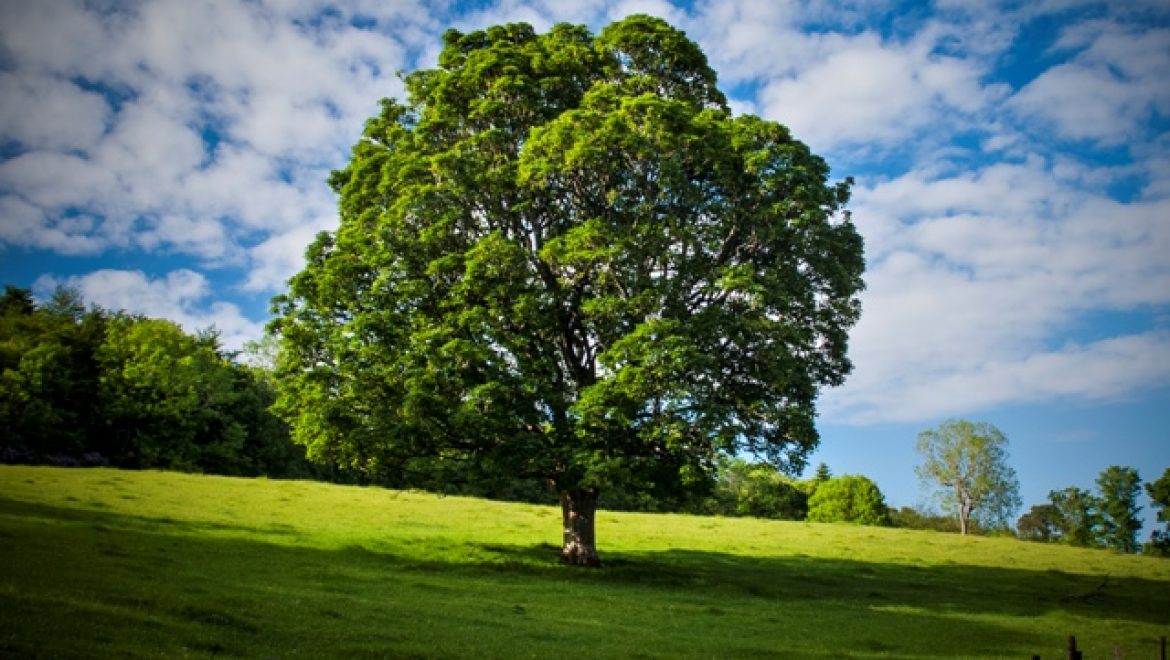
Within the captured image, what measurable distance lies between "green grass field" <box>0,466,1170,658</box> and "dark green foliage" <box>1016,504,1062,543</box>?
96.0m

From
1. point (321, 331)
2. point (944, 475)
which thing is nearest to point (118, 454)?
point (321, 331)

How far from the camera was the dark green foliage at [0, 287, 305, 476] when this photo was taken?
6662 cm

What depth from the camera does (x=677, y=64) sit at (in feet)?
105

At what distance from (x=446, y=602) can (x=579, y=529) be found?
10.8 meters

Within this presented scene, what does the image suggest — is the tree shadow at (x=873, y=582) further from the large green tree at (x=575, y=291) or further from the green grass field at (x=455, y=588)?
the large green tree at (x=575, y=291)

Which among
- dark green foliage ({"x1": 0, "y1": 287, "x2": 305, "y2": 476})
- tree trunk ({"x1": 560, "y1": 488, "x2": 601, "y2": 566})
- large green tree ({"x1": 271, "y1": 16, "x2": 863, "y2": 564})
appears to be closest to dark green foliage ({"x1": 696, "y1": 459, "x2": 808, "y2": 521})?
dark green foliage ({"x1": 0, "y1": 287, "x2": 305, "y2": 476})

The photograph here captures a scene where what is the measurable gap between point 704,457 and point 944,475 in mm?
67577

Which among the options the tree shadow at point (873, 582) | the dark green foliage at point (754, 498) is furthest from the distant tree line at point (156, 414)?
the tree shadow at point (873, 582)

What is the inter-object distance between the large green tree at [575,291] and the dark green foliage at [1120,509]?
110055 mm

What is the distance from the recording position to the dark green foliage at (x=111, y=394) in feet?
219

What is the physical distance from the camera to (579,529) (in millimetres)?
31172

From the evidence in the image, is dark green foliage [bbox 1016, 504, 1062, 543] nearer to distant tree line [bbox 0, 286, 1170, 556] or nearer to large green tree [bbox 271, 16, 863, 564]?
distant tree line [bbox 0, 286, 1170, 556]

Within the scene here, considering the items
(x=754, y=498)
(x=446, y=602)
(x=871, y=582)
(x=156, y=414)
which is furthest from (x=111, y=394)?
(x=754, y=498)

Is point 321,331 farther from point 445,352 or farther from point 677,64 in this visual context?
point 677,64
